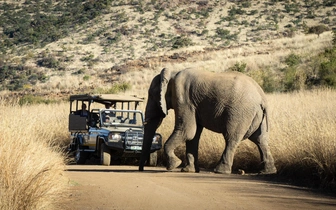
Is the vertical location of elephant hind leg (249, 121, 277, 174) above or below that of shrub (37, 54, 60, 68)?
above

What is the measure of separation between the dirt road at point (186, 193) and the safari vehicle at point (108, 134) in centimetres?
356

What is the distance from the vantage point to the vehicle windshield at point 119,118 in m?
21.2

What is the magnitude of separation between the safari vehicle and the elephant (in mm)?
2427

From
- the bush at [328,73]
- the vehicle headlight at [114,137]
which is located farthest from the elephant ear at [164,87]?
the bush at [328,73]

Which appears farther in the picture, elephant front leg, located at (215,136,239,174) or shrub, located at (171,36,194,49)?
shrub, located at (171,36,194,49)

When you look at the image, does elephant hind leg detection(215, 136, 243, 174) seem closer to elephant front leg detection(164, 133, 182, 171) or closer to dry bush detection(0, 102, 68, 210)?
elephant front leg detection(164, 133, 182, 171)

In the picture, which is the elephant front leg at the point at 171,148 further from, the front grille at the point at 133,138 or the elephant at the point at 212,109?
the front grille at the point at 133,138

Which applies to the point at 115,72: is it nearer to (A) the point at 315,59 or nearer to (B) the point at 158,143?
(A) the point at 315,59

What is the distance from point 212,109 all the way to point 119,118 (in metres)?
4.94

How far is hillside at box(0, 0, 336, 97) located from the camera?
5778cm

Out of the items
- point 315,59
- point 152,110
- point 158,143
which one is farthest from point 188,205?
point 315,59

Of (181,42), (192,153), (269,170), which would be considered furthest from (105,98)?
(181,42)

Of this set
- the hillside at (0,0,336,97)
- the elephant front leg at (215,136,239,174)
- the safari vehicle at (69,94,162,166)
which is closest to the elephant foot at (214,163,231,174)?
the elephant front leg at (215,136,239,174)

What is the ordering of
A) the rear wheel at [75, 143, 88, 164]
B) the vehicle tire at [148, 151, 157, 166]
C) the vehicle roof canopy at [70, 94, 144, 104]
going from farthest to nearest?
the vehicle roof canopy at [70, 94, 144, 104] < the rear wheel at [75, 143, 88, 164] < the vehicle tire at [148, 151, 157, 166]
